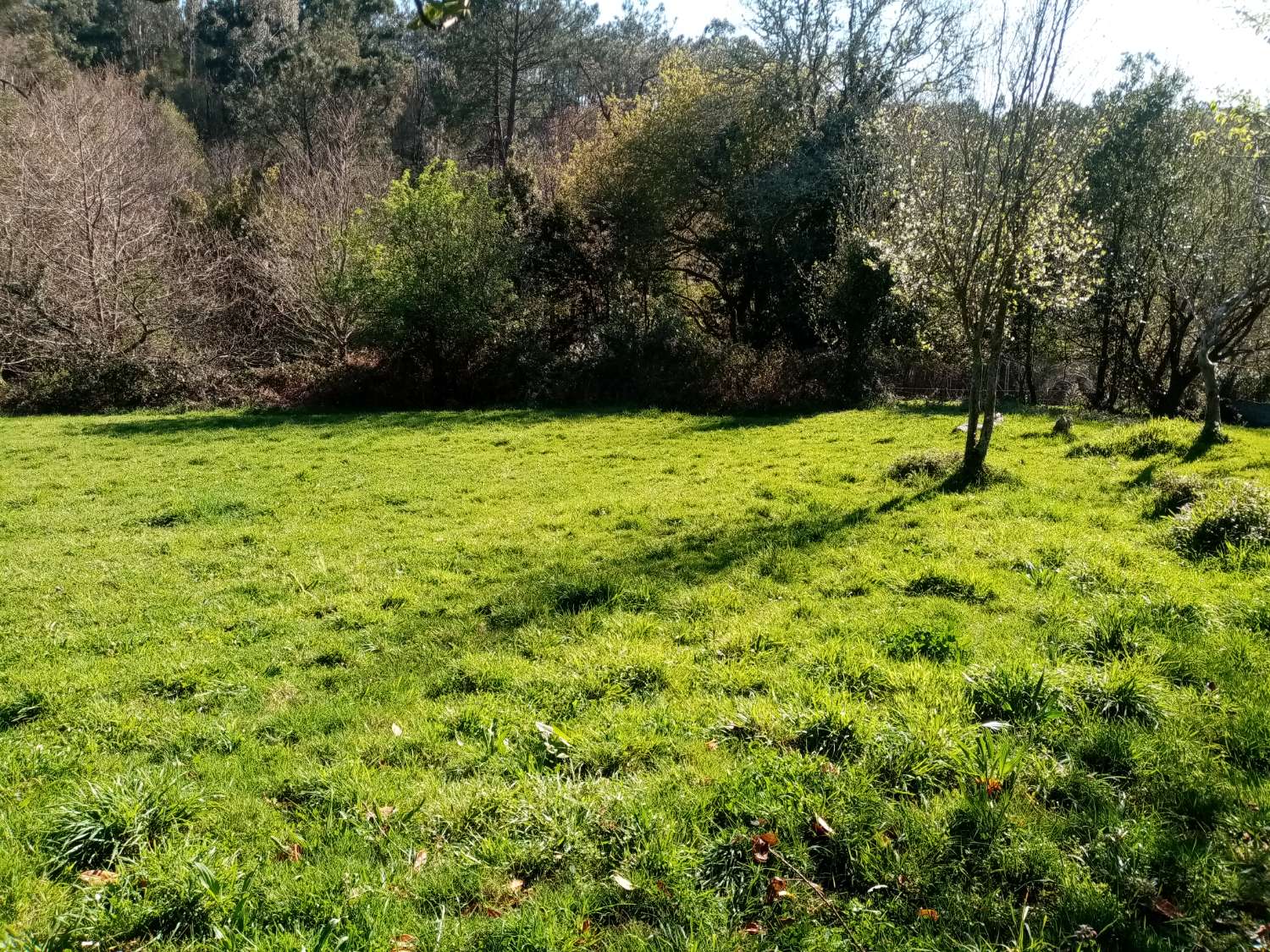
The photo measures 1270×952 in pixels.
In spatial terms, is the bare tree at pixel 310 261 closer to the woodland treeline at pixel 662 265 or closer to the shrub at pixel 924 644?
the woodland treeline at pixel 662 265

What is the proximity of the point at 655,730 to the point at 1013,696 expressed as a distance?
6.61 ft

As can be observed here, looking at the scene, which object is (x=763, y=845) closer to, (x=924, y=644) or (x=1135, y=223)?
(x=924, y=644)

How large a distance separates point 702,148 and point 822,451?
42.0 ft

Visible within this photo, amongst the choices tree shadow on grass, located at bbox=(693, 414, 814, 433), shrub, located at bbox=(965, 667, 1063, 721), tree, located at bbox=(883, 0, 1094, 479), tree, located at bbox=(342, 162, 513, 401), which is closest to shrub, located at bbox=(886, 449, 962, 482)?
tree, located at bbox=(883, 0, 1094, 479)

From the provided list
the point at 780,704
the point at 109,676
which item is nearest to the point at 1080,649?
the point at 780,704

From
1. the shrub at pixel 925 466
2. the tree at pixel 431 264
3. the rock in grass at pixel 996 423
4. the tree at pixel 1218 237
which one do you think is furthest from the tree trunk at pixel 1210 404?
the tree at pixel 431 264

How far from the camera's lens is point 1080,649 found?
4.53m

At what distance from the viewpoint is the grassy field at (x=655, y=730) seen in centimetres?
276

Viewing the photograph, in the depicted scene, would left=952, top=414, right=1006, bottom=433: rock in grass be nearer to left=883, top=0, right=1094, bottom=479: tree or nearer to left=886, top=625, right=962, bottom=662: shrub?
left=883, top=0, right=1094, bottom=479: tree

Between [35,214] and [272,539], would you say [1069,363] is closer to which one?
[272,539]

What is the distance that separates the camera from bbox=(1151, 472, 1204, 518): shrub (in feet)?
24.0

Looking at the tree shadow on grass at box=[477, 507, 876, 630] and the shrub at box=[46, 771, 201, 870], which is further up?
the tree shadow on grass at box=[477, 507, 876, 630]

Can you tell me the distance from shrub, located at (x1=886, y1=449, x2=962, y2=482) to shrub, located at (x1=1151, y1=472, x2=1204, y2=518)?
2.27m

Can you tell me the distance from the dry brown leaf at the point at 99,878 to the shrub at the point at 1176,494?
883 centimetres
